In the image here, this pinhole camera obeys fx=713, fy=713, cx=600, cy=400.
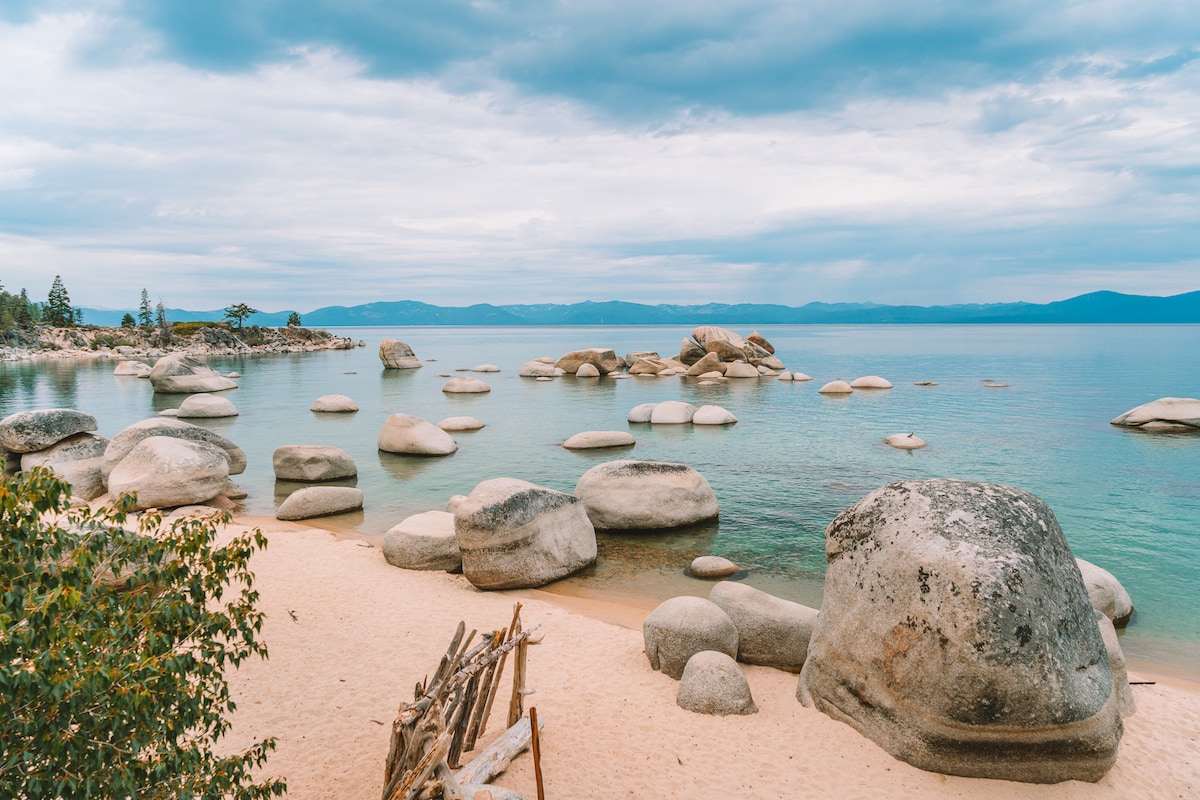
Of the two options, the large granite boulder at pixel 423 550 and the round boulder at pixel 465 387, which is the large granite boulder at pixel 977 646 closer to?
the large granite boulder at pixel 423 550

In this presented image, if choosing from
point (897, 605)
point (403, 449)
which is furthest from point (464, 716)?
point (403, 449)

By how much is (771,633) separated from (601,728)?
11.2 ft

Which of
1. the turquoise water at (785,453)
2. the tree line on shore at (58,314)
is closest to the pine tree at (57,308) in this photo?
the tree line on shore at (58,314)

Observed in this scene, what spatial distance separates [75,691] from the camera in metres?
3.74

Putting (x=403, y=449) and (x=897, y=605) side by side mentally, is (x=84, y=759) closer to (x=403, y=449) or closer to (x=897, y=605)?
(x=897, y=605)

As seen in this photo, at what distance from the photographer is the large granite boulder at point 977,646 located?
7.87 meters

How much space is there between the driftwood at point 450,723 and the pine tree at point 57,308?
137m

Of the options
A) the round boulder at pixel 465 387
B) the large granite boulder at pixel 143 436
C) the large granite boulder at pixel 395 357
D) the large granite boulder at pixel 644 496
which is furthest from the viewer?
the large granite boulder at pixel 395 357

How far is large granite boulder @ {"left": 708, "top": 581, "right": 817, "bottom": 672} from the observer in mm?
10969

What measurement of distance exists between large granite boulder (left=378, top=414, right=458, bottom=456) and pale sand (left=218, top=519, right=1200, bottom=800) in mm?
16866

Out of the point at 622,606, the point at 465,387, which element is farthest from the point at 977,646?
the point at 465,387

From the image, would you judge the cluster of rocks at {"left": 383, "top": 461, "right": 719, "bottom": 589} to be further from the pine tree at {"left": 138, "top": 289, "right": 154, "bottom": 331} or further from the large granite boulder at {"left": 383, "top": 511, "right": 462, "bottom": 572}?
the pine tree at {"left": 138, "top": 289, "right": 154, "bottom": 331}

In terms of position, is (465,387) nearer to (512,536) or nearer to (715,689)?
(512,536)

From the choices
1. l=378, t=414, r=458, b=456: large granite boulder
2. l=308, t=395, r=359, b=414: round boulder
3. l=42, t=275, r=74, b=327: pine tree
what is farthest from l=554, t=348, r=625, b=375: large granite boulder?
l=42, t=275, r=74, b=327: pine tree
